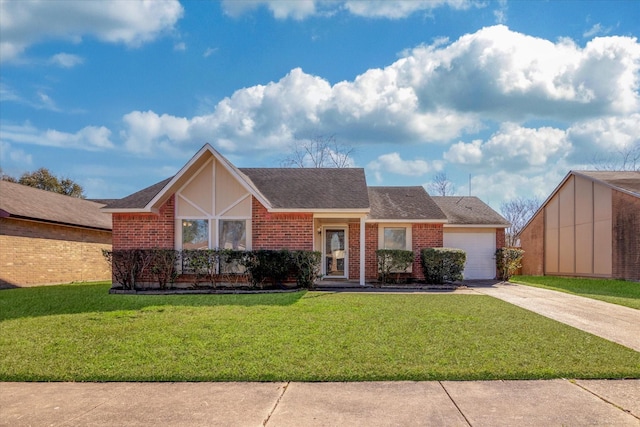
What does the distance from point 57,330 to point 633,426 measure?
27.2 ft

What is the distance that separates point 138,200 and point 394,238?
9812 mm

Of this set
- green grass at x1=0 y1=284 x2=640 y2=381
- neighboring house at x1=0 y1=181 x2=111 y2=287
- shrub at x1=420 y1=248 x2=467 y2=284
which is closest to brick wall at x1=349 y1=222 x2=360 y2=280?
shrub at x1=420 y1=248 x2=467 y2=284

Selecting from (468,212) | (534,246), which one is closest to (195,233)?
(468,212)

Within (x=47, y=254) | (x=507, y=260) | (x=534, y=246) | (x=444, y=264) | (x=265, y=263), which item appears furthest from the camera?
(x=534, y=246)

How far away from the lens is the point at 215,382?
16.6ft

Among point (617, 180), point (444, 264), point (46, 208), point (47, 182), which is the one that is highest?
point (47, 182)

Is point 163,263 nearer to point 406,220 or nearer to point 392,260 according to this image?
point 392,260

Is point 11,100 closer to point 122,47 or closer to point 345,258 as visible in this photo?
point 122,47

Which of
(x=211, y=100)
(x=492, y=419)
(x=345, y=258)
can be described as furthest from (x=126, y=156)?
(x=492, y=419)

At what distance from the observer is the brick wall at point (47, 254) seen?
647 inches

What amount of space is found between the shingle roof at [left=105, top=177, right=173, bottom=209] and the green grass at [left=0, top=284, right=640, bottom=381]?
181 inches

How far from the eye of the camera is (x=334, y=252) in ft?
57.4

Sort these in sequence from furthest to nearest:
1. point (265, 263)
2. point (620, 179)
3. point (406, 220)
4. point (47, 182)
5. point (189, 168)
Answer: point (47, 182) < point (620, 179) < point (406, 220) < point (189, 168) < point (265, 263)

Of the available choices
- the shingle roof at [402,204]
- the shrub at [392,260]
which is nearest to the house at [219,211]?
the shrub at [392,260]
